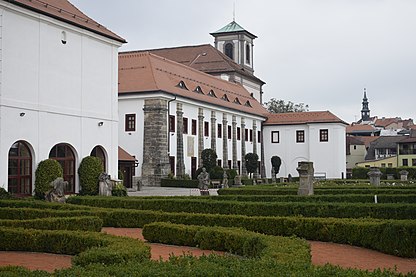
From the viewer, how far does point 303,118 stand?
61375mm

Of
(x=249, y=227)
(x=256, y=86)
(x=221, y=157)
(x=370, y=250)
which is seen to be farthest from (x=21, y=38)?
(x=256, y=86)

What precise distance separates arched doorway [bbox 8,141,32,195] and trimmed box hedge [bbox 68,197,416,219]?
714cm

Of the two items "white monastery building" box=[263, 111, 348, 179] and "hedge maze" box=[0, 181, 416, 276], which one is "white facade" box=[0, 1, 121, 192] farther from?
"white monastery building" box=[263, 111, 348, 179]

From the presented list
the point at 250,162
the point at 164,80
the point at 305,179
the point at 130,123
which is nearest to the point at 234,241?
the point at 305,179

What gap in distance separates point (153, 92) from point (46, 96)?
14668mm

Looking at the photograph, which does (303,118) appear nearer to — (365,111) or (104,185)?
(104,185)

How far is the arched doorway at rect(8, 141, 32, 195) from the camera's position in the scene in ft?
81.1

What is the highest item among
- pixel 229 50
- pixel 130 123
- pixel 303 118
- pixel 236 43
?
pixel 236 43

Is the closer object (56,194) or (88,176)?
(56,194)

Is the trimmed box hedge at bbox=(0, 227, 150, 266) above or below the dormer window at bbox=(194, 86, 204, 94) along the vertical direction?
below

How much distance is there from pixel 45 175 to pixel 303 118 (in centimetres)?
4033

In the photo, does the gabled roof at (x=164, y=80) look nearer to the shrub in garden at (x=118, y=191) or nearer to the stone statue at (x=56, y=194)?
the shrub in garden at (x=118, y=191)

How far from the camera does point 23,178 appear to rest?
25.4m

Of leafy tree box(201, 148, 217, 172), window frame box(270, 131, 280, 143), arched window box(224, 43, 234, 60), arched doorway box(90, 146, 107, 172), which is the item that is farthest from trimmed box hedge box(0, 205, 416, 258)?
arched window box(224, 43, 234, 60)
